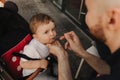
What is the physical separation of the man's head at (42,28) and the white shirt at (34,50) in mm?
40

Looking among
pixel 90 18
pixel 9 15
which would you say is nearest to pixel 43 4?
pixel 9 15

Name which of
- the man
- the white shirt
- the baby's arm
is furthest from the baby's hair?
the man

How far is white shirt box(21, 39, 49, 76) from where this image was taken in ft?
7.77

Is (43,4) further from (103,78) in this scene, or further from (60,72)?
(103,78)

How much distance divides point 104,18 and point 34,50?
86 centimetres

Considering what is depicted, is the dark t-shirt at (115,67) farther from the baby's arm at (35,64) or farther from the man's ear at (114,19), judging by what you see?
the baby's arm at (35,64)

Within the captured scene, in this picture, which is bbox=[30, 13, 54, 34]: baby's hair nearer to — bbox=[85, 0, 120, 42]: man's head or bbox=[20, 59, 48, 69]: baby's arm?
bbox=[20, 59, 48, 69]: baby's arm

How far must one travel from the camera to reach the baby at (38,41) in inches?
92.2

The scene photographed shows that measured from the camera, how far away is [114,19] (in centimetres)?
162

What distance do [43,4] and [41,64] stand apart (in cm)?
211

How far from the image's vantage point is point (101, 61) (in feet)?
7.48

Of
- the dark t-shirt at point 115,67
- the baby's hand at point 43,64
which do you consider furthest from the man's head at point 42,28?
the dark t-shirt at point 115,67

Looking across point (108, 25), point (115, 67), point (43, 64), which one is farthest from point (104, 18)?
point (43, 64)

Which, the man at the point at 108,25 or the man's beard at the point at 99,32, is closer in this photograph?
the man at the point at 108,25
